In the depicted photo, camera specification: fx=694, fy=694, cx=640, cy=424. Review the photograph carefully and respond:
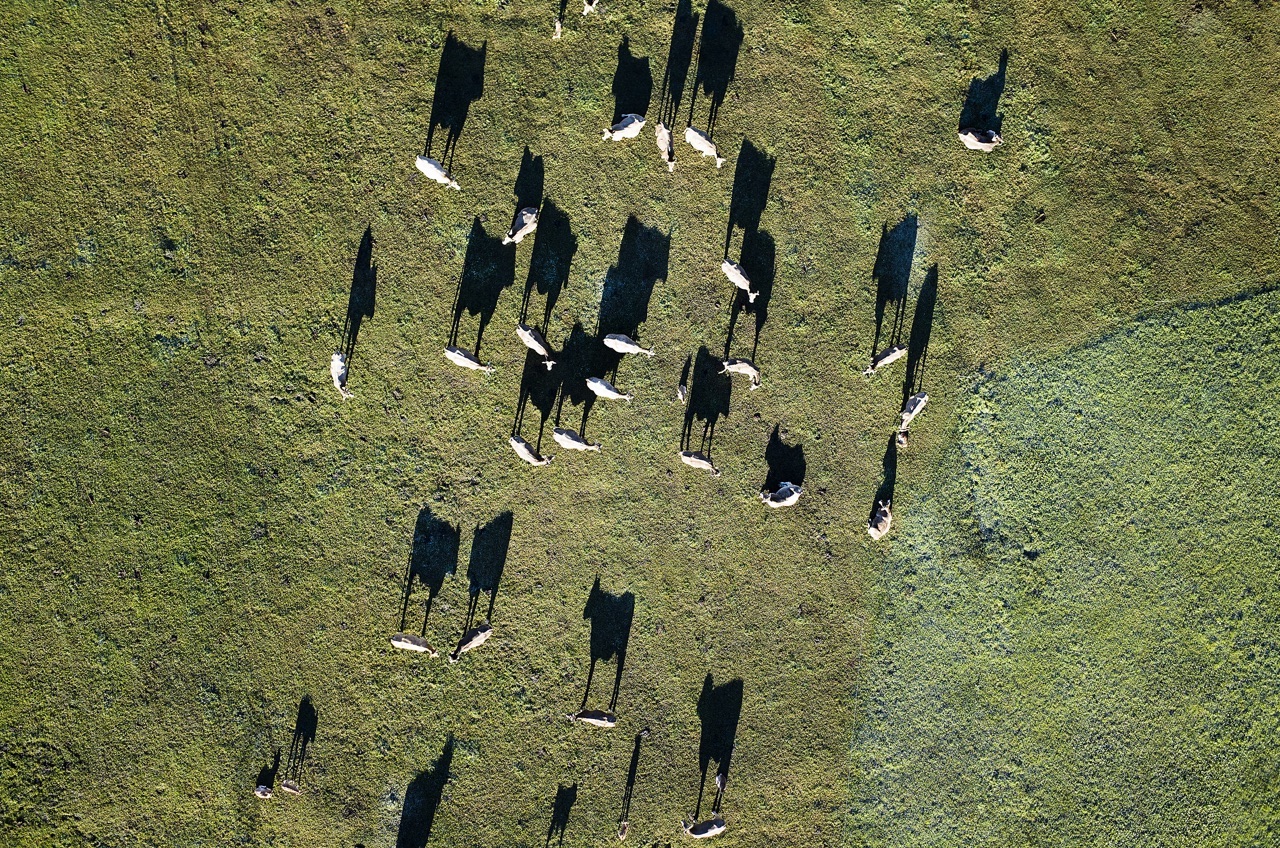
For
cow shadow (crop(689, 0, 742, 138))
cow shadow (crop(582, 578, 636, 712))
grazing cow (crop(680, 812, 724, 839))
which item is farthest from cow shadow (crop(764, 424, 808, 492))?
cow shadow (crop(689, 0, 742, 138))

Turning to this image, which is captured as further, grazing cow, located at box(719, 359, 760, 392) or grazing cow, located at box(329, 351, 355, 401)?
grazing cow, located at box(719, 359, 760, 392)

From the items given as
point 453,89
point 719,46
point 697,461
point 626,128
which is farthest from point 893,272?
point 453,89

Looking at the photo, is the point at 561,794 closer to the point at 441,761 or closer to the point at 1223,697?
the point at 441,761

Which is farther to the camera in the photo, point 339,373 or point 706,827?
point 706,827

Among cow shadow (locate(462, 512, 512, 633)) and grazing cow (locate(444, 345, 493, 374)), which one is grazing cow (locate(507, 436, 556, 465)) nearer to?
cow shadow (locate(462, 512, 512, 633))

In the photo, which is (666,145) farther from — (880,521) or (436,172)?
(880,521)

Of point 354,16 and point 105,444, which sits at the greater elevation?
point 354,16

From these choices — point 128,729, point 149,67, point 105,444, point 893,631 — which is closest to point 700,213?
point 893,631
